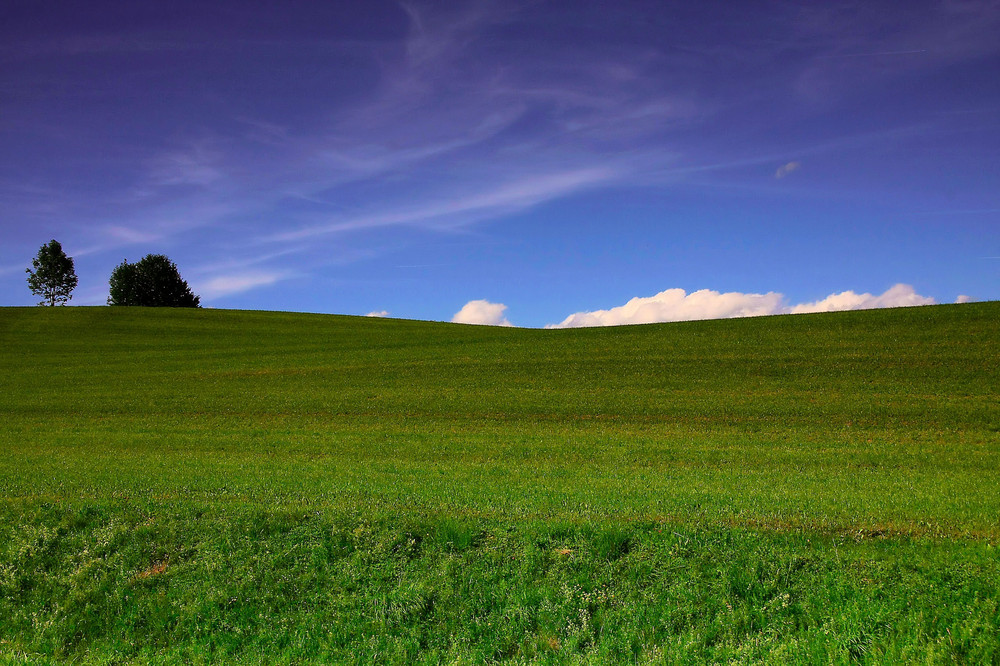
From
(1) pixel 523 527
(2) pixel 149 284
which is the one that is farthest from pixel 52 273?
(1) pixel 523 527

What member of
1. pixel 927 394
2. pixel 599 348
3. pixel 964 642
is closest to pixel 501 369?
pixel 599 348

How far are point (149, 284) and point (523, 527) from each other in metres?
128

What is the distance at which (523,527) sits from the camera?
31.9 feet

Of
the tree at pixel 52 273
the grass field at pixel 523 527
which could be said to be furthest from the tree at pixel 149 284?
the grass field at pixel 523 527

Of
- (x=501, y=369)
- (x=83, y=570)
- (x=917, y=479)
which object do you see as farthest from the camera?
(x=501, y=369)

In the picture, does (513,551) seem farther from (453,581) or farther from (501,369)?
(501,369)

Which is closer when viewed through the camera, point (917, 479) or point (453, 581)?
point (453, 581)

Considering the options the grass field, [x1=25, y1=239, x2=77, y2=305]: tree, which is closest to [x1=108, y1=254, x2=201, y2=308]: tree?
[x1=25, y1=239, x2=77, y2=305]: tree

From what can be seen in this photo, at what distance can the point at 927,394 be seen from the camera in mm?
24984

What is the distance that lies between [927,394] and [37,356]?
57.3 m

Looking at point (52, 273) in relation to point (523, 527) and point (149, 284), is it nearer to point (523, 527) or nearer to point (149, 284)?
point (149, 284)

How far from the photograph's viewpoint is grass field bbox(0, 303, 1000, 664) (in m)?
7.72

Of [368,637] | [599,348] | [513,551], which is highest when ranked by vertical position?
[599,348]

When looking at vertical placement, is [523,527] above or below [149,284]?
below
